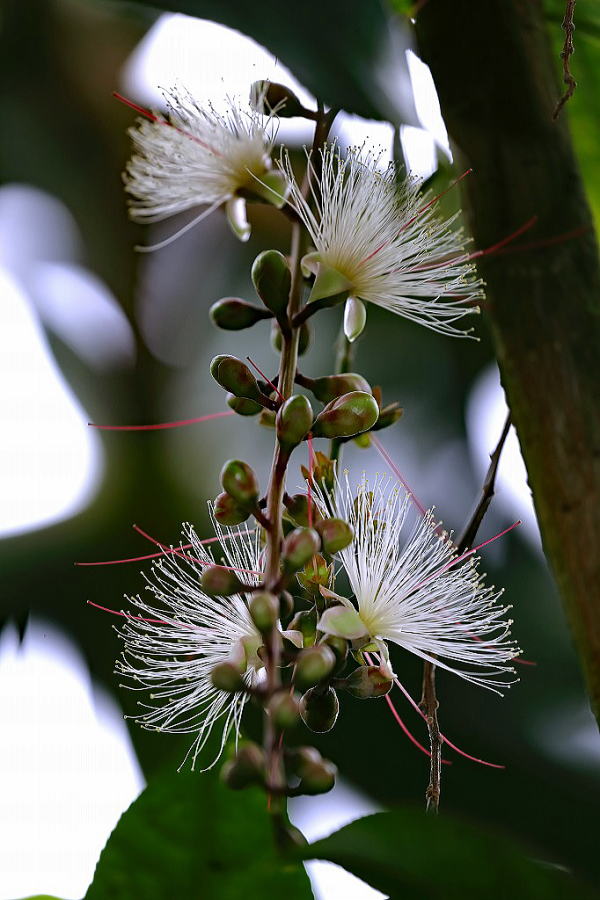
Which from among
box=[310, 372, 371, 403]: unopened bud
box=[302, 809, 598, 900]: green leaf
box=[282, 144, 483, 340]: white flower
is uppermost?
box=[282, 144, 483, 340]: white flower

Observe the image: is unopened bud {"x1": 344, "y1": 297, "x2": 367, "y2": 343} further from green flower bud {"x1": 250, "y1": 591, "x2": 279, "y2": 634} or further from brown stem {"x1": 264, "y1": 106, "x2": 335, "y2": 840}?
green flower bud {"x1": 250, "y1": 591, "x2": 279, "y2": 634}

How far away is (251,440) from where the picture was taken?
1.32 m

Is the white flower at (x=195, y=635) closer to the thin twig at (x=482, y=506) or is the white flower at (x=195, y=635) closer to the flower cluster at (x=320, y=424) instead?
the flower cluster at (x=320, y=424)

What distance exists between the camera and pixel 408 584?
548 millimetres

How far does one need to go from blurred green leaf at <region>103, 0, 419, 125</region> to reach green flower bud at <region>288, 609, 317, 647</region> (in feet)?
0.84

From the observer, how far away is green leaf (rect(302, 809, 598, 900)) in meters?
0.28

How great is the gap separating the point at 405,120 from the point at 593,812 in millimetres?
807

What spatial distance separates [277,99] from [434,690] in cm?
38

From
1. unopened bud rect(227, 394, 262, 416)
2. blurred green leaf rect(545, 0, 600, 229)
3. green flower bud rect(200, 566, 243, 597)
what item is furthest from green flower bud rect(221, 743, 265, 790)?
blurred green leaf rect(545, 0, 600, 229)

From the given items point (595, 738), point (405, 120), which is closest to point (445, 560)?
point (405, 120)

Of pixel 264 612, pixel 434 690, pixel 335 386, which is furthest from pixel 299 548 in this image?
pixel 434 690

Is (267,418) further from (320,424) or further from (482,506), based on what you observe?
(482,506)

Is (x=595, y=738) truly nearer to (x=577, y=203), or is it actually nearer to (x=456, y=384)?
(x=456, y=384)

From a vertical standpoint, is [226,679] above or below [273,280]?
below
